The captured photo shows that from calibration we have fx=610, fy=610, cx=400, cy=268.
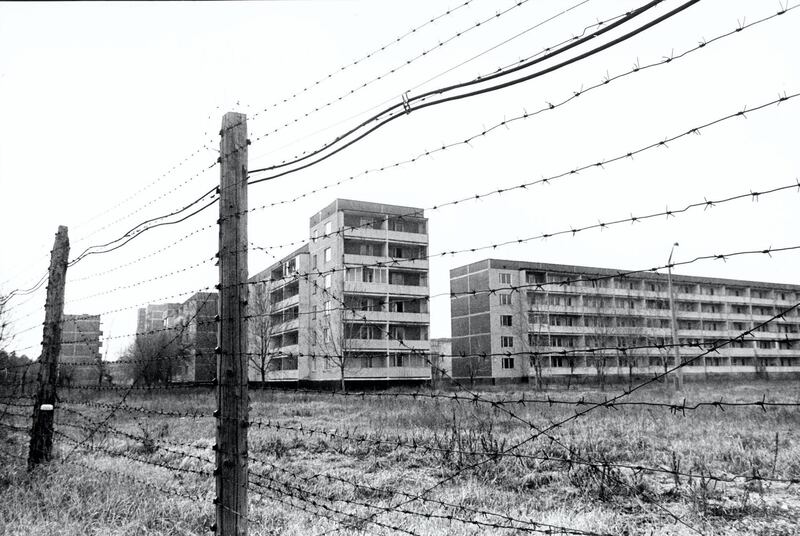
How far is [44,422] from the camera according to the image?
7605 mm

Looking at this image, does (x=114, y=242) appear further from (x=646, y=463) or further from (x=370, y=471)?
(x=646, y=463)

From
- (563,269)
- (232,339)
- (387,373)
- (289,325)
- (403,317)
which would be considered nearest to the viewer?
(232,339)

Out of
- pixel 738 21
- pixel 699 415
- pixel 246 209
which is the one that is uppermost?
pixel 738 21

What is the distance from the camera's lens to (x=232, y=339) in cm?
428

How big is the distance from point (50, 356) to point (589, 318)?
2378 inches

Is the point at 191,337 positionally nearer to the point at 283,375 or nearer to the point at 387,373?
the point at 283,375

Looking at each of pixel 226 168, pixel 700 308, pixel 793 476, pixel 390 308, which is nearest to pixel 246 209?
pixel 226 168

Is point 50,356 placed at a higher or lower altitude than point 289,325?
lower

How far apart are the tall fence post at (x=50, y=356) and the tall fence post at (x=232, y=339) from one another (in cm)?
456

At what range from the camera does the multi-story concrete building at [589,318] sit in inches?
2288

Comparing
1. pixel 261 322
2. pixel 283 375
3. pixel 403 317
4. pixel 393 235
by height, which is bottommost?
pixel 283 375

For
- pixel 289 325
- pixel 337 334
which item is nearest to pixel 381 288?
pixel 337 334

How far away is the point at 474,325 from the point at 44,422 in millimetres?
56345

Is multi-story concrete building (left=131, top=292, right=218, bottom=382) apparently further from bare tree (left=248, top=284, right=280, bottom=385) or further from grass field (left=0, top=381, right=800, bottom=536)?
grass field (left=0, top=381, right=800, bottom=536)
